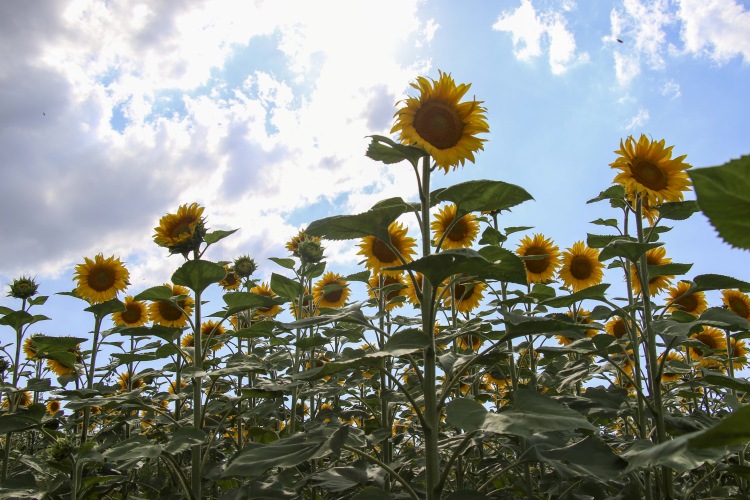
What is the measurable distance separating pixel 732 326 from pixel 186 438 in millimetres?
2313

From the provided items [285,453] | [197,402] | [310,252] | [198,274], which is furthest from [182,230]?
[285,453]

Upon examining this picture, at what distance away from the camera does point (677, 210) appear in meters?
2.93

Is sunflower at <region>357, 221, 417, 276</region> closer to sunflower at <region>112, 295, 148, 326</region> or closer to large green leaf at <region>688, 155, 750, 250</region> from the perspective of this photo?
sunflower at <region>112, 295, 148, 326</region>

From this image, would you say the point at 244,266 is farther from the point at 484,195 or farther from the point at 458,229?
the point at 484,195

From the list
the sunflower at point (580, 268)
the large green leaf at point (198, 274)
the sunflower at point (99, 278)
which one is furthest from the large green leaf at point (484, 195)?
the sunflower at point (99, 278)

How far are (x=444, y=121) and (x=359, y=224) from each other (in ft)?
3.00

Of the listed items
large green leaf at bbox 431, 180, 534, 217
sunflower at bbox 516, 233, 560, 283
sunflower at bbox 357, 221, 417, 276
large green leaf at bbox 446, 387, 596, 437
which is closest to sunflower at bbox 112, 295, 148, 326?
sunflower at bbox 357, 221, 417, 276

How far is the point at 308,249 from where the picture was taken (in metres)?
4.57

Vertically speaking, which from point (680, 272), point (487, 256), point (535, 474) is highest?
point (680, 272)

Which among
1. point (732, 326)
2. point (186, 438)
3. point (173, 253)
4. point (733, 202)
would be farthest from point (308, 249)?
point (733, 202)

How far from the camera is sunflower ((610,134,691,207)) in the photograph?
310cm

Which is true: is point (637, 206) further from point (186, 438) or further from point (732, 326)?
point (186, 438)

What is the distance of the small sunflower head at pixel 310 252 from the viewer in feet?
14.9

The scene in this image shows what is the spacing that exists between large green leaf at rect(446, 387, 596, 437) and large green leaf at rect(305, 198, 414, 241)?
2.27 ft
